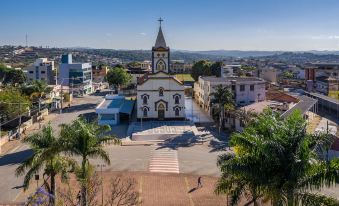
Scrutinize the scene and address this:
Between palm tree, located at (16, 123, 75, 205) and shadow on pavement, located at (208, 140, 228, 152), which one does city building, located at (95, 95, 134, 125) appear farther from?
palm tree, located at (16, 123, 75, 205)

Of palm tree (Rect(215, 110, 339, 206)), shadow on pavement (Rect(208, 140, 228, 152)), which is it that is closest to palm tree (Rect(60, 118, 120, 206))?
palm tree (Rect(215, 110, 339, 206))

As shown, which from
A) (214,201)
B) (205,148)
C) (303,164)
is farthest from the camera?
(205,148)

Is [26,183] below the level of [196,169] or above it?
above

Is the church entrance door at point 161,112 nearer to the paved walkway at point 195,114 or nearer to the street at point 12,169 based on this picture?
the paved walkway at point 195,114

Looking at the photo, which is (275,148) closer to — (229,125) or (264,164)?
(264,164)

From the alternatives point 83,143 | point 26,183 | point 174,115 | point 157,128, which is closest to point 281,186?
point 83,143

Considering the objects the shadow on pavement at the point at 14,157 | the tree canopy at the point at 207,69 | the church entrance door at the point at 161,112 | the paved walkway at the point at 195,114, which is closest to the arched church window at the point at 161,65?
the church entrance door at the point at 161,112
